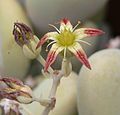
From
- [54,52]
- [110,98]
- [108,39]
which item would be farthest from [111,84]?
[108,39]

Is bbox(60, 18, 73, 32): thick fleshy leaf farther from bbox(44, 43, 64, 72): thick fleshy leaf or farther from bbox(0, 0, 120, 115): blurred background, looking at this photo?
bbox(0, 0, 120, 115): blurred background

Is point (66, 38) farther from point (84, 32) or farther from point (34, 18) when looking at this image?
point (34, 18)

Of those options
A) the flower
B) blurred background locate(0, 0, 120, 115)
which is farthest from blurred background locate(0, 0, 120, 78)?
the flower

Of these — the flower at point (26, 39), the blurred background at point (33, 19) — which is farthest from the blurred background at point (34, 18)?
the flower at point (26, 39)

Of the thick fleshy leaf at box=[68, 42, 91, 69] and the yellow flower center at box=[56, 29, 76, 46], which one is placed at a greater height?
the yellow flower center at box=[56, 29, 76, 46]

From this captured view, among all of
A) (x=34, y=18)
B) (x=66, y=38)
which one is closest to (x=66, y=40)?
(x=66, y=38)

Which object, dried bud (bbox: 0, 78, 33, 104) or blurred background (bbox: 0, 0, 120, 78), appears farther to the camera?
blurred background (bbox: 0, 0, 120, 78)

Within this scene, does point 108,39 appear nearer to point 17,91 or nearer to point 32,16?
point 32,16
